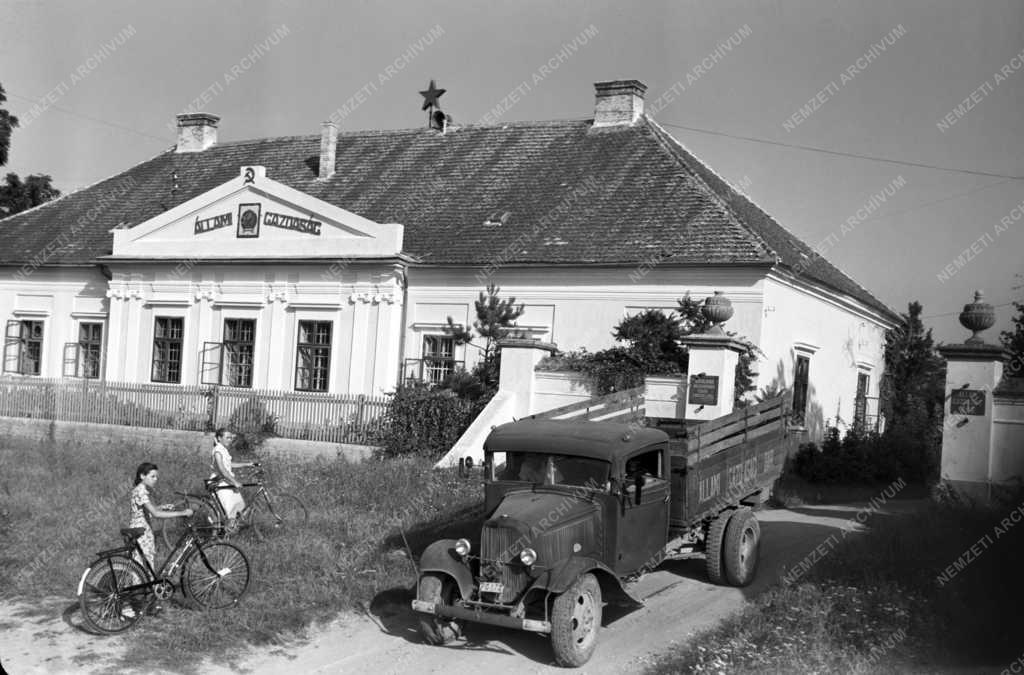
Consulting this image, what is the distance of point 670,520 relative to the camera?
1059 centimetres

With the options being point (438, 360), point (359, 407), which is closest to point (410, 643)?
point (359, 407)

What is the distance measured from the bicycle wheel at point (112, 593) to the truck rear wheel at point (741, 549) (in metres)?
5.90

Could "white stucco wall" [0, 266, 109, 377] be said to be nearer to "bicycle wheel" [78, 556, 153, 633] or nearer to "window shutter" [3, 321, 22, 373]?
"window shutter" [3, 321, 22, 373]

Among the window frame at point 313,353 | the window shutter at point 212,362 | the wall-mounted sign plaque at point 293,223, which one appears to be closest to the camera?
the wall-mounted sign plaque at point 293,223

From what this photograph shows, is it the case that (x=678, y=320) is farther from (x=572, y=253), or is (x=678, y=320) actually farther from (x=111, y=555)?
(x=111, y=555)

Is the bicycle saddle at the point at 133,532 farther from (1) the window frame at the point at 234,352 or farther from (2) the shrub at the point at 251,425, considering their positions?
(1) the window frame at the point at 234,352

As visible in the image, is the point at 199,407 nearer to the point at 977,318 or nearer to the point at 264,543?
the point at 264,543

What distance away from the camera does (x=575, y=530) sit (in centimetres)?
912

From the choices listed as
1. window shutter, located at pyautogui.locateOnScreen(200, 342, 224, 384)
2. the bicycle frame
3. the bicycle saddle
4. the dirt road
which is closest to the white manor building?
window shutter, located at pyautogui.locateOnScreen(200, 342, 224, 384)

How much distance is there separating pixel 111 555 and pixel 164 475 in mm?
7895

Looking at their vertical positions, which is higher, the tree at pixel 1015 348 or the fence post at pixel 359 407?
the tree at pixel 1015 348

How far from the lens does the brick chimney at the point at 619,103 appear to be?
86.8 ft

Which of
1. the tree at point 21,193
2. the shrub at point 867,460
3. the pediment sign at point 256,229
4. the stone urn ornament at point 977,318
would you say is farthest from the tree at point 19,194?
the stone urn ornament at point 977,318

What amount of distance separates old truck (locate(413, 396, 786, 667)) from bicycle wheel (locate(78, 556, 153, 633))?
263cm
